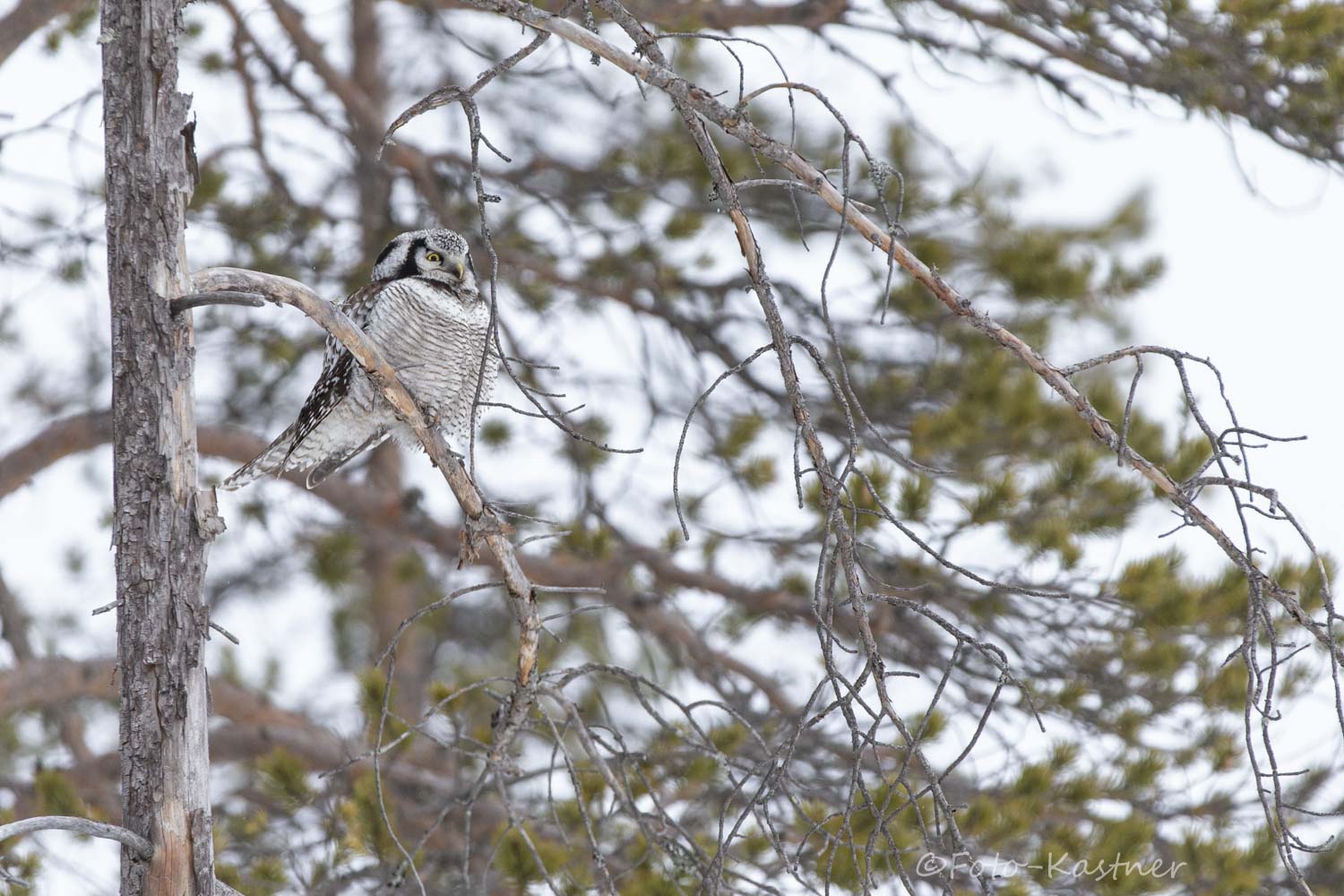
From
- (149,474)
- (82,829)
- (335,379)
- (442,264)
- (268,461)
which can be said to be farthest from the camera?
(268,461)

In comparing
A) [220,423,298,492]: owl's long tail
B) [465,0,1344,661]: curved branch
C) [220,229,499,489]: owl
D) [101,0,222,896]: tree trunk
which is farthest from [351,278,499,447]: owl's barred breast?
[465,0,1344,661]: curved branch

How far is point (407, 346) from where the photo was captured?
4117 mm

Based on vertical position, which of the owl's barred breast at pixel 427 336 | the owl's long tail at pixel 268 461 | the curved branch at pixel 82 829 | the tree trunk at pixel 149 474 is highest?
the owl's barred breast at pixel 427 336

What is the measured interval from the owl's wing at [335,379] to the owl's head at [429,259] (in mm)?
83

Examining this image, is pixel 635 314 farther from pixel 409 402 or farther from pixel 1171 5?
pixel 409 402

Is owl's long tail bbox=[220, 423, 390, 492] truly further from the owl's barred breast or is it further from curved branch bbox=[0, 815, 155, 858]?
curved branch bbox=[0, 815, 155, 858]

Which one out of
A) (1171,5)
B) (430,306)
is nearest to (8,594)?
(430,306)

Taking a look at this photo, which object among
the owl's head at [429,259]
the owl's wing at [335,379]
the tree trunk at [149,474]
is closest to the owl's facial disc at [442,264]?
the owl's head at [429,259]

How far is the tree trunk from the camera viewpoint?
229cm

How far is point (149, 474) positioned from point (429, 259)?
1980 millimetres

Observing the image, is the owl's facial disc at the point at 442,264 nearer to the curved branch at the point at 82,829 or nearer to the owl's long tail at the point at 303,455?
the owl's long tail at the point at 303,455

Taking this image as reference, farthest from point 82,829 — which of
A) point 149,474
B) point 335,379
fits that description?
point 335,379

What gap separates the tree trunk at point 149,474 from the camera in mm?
2293

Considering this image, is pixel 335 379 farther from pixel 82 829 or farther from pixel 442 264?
pixel 82 829
